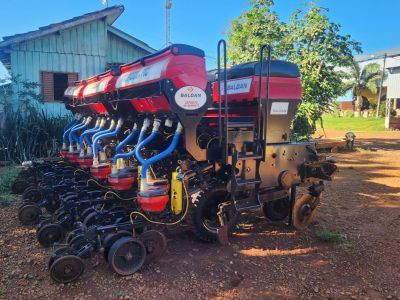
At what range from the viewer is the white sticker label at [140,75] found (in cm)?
393

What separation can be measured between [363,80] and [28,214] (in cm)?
3956

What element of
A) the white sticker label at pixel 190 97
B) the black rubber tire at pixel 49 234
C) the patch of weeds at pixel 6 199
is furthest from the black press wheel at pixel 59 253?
the patch of weeds at pixel 6 199

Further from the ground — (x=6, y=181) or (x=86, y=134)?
(x=86, y=134)

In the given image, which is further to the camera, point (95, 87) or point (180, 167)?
point (95, 87)

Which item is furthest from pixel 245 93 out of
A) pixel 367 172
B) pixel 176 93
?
pixel 367 172

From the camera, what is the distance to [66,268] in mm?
3326

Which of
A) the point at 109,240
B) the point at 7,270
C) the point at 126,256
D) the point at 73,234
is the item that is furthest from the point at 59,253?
the point at 7,270

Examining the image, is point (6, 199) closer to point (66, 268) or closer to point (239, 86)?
point (66, 268)

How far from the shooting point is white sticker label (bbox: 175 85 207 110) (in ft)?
12.5

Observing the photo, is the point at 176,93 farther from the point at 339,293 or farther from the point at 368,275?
the point at 368,275

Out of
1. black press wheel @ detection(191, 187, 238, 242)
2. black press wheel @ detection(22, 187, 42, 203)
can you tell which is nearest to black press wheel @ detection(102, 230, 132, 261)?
black press wheel @ detection(191, 187, 238, 242)

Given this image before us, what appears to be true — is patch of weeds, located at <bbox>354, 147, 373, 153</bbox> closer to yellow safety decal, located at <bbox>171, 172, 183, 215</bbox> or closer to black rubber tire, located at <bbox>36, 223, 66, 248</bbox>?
yellow safety decal, located at <bbox>171, 172, 183, 215</bbox>

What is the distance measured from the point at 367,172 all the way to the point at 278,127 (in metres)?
6.10

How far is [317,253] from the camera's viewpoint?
4.24 meters
